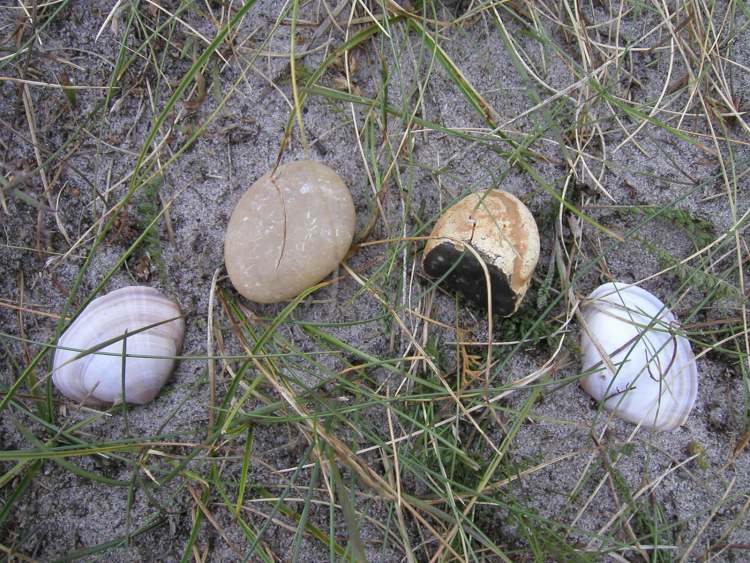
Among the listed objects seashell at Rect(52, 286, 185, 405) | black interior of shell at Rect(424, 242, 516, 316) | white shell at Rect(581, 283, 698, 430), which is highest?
black interior of shell at Rect(424, 242, 516, 316)

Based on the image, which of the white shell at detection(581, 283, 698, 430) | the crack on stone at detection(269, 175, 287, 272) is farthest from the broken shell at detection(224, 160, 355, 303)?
the white shell at detection(581, 283, 698, 430)

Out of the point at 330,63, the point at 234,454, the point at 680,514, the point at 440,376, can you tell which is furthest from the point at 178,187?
the point at 680,514

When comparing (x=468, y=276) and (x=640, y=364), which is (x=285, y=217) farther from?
(x=640, y=364)

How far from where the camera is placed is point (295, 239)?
56.4 inches

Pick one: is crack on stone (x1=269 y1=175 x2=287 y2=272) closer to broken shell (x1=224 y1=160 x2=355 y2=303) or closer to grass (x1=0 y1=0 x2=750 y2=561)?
broken shell (x1=224 y1=160 x2=355 y2=303)

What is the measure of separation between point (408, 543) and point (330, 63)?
1.19 metres

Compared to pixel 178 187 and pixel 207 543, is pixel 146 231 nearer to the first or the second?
pixel 178 187

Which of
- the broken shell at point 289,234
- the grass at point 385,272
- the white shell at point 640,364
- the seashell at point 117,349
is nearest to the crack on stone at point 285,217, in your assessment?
the broken shell at point 289,234

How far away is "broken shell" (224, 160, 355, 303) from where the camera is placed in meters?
1.43

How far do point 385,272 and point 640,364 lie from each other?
66 centimetres

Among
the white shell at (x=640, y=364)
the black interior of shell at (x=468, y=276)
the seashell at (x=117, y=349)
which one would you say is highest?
the black interior of shell at (x=468, y=276)

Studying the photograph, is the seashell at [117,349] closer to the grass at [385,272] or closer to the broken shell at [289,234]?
the grass at [385,272]

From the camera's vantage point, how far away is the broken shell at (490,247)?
1.40 m

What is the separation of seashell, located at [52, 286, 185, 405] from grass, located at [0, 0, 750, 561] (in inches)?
2.1
